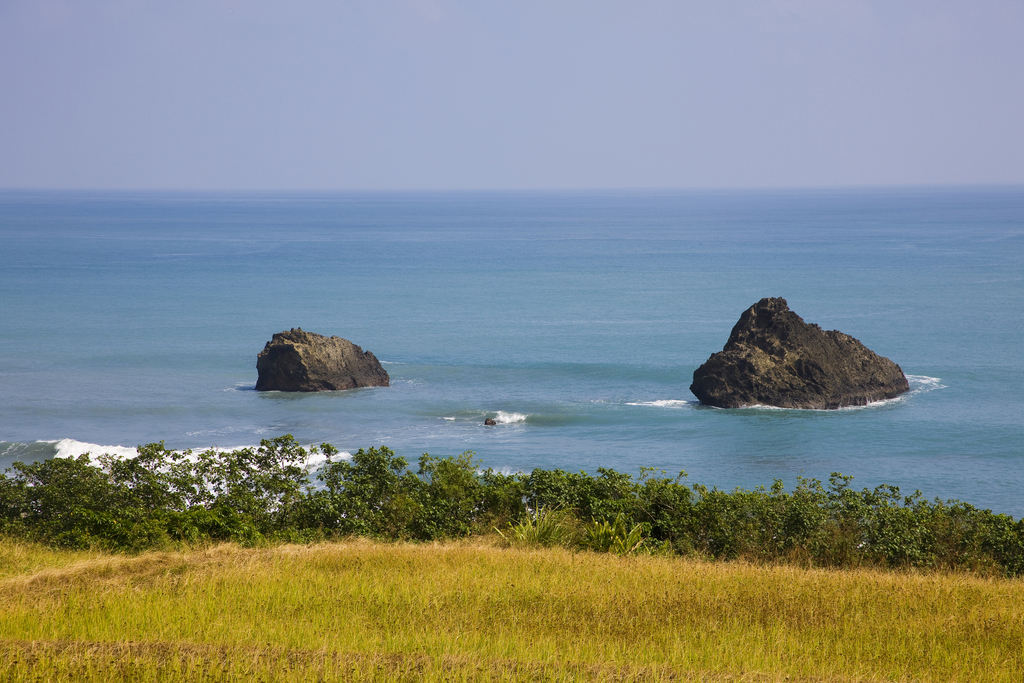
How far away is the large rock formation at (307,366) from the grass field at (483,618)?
44.3 m

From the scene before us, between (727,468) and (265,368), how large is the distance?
32.2 metres

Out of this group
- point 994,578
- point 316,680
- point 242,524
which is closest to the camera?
point 316,680

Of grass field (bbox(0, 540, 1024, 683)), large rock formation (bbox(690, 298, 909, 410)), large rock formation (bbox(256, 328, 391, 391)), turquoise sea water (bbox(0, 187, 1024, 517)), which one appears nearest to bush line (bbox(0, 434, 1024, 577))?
grass field (bbox(0, 540, 1024, 683))

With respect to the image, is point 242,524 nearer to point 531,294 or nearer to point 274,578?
point 274,578

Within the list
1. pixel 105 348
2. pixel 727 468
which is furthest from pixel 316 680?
pixel 105 348

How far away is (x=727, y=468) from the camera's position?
43250mm

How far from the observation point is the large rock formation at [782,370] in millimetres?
55375

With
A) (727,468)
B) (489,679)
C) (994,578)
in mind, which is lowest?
(727,468)

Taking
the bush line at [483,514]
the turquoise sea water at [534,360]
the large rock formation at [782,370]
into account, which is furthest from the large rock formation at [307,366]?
the bush line at [483,514]

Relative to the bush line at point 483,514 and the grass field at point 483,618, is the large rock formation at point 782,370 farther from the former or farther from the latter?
the grass field at point 483,618

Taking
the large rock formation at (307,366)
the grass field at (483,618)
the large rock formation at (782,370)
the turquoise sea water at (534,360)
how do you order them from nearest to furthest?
the grass field at (483,618) → the turquoise sea water at (534,360) → the large rock formation at (782,370) → the large rock formation at (307,366)

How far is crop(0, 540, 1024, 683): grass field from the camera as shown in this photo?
10.1 metres

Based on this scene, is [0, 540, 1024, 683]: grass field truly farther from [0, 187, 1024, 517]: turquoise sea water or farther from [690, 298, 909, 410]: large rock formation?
[690, 298, 909, 410]: large rock formation

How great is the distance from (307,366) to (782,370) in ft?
99.9
